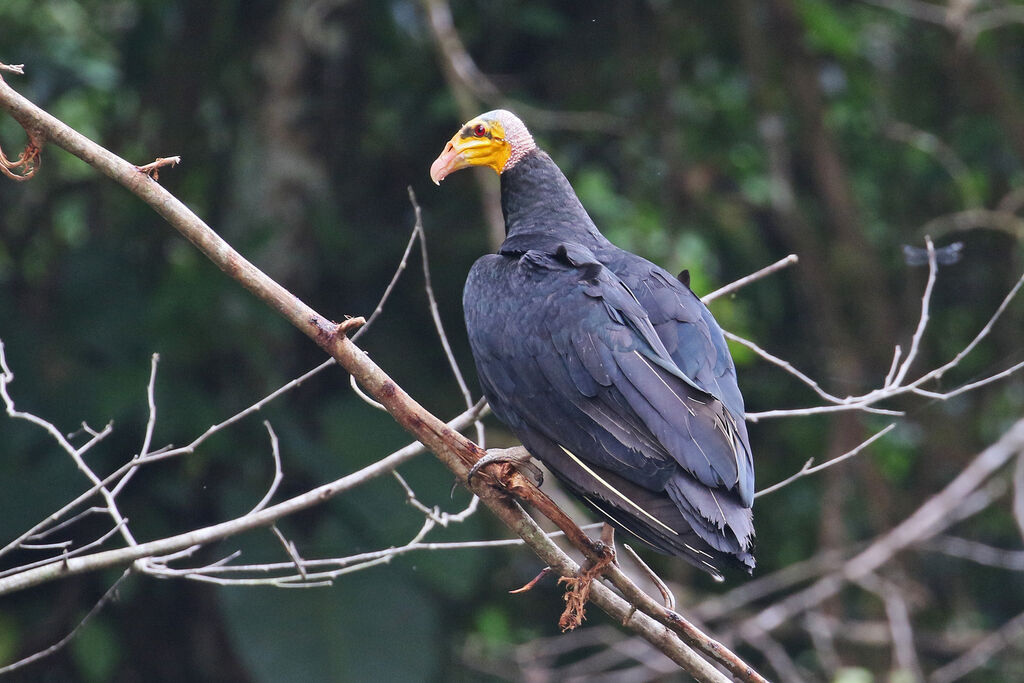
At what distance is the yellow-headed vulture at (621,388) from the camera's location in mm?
2121

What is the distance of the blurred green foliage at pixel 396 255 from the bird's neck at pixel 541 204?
126cm

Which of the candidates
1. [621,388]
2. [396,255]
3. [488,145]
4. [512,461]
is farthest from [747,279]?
[396,255]

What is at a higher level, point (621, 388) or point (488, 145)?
point (488, 145)

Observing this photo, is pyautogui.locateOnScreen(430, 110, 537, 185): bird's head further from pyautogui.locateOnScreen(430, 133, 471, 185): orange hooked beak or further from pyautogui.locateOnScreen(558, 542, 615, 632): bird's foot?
pyautogui.locateOnScreen(558, 542, 615, 632): bird's foot

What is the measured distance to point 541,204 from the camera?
3057 millimetres

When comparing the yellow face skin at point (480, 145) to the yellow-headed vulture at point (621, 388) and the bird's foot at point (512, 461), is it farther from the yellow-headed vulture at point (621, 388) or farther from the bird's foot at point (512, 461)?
the bird's foot at point (512, 461)

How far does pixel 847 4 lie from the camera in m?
5.49

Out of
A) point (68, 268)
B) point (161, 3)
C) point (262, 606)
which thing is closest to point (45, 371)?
point (68, 268)

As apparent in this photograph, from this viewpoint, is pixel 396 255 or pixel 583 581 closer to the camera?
pixel 583 581

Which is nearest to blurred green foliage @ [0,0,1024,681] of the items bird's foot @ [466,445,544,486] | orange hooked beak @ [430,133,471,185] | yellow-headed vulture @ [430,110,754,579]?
orange hooked beak @ [430,133,471,185]

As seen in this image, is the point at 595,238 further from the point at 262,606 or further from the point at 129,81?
the point at 129,81

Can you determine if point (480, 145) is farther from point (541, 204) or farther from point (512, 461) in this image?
point (512, 461)

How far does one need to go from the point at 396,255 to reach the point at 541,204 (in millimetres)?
1674

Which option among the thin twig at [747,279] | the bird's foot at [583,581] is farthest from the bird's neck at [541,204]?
the bird's foot at [583,581]
